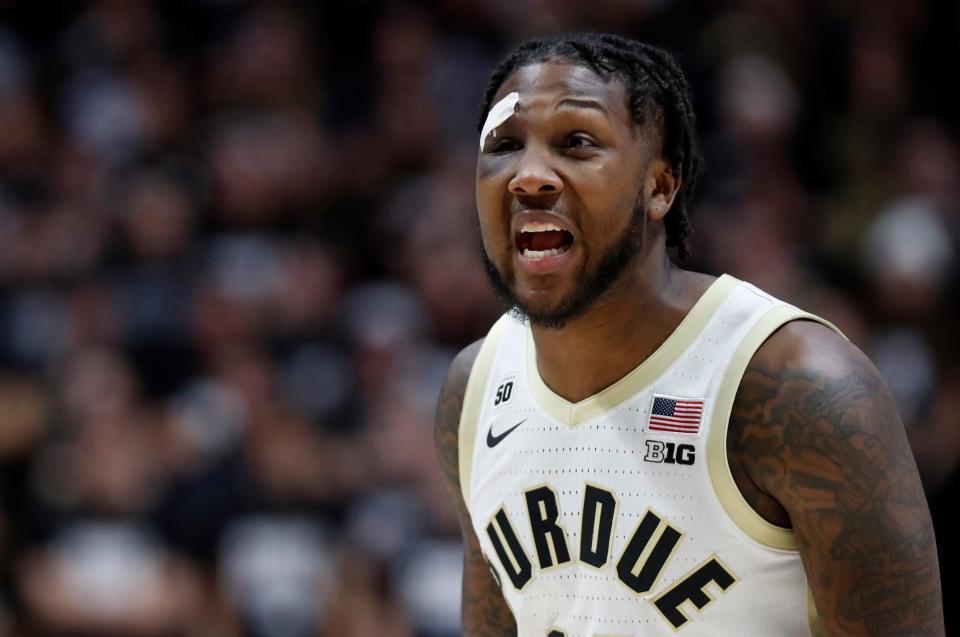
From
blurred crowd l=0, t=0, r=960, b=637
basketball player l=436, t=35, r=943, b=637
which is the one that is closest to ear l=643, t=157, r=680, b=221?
basketball player l=436, t=35, r=943, b=637

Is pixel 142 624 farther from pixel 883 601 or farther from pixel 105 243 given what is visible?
pixel 883 601

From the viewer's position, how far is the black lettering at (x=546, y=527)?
3195mm

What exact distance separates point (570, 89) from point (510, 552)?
113cm

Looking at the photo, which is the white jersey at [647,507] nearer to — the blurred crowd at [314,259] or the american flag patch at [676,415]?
the american flag patch at [676,415]

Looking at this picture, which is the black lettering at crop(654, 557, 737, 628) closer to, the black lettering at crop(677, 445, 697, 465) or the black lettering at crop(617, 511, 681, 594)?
the black lettering at crop(617, 511, 681, 594)

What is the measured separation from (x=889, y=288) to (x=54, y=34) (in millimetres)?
6849

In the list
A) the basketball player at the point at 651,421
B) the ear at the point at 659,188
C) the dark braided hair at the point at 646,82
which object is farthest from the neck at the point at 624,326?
the dark braided hair at the point at 646,82

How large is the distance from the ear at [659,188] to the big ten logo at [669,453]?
0.54 metres

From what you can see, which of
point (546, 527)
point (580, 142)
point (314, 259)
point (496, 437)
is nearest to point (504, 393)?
point (496, 437)

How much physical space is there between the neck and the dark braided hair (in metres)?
0.21

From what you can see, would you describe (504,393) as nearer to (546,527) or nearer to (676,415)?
(546,527)

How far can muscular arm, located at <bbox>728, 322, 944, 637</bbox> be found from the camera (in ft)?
9.09

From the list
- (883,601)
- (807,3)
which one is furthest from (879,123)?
(883,601)

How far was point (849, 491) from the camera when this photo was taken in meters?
2.77
